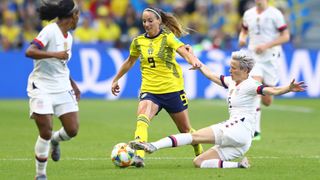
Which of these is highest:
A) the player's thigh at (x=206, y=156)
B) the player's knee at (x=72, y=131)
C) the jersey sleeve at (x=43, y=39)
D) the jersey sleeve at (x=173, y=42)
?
the jersey sleeve at (x=43, y=39)

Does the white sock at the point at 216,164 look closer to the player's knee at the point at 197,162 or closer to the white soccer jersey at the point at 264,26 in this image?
the player's knee at the point at 197,162

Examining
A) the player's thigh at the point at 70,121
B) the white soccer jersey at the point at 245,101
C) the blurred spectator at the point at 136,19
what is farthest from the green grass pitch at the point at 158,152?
the blurred spectator at the point at 136,19

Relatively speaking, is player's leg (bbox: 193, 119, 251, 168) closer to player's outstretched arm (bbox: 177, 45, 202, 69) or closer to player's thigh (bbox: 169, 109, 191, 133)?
player's thigh (bbox: 169, 109, 191, 133)

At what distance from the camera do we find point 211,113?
22.3m

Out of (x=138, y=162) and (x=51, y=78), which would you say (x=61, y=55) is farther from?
(x=138, y=162)

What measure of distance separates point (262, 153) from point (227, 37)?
1537 cm

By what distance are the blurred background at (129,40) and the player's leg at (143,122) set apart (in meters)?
13.5

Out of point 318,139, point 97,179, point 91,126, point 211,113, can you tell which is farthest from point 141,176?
point 211,113

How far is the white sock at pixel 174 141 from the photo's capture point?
37.2 feet

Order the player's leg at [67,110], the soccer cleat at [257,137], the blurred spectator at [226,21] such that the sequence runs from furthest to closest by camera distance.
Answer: the blurred spectator at [226,21] < the soccer cleat at [257,137] < the player's leg at [67,110]

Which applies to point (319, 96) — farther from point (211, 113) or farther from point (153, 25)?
point (153, 25)

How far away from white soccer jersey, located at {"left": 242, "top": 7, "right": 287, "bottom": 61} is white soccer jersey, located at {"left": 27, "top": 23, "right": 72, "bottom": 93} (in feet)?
22.7

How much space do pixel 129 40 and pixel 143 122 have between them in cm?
1669

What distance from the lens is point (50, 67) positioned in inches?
421
